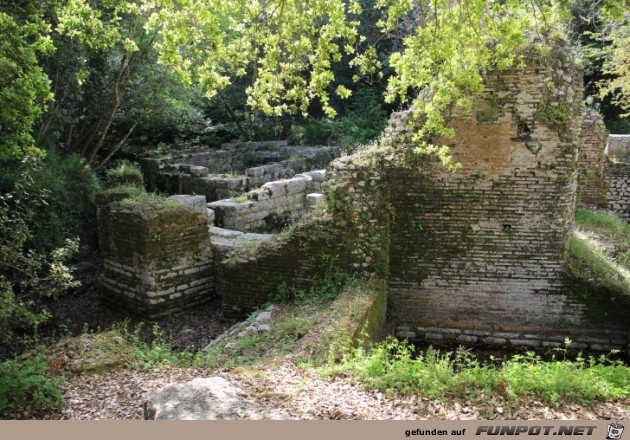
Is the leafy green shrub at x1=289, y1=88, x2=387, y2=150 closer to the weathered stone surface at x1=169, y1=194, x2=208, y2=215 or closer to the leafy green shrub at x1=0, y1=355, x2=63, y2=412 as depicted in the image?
the weathered stone surface at x1=169, y1=194, x2=208, y2=215

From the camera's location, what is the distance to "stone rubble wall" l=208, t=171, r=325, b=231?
1084 centimetres

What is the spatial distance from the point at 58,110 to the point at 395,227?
871cm

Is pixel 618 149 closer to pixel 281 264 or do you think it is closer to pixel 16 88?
pixel 281 264

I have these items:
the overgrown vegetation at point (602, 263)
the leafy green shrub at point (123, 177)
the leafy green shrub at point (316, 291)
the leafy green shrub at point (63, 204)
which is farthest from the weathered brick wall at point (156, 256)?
the overgrown vegetation at point (602, 263)

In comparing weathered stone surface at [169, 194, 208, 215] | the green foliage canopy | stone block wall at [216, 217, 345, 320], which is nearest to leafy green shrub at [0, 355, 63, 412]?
the green foliage canopy

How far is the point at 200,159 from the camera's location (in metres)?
17.9

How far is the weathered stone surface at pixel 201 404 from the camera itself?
3936mm

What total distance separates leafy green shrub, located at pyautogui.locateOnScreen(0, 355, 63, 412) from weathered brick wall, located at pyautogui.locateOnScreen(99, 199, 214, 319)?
356cm

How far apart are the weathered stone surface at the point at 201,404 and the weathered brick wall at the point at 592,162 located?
1183 centimetres

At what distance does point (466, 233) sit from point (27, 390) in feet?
18.9

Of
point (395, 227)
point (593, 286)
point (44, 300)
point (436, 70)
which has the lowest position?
point (44, 300)

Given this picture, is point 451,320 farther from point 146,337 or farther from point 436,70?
point 146,337

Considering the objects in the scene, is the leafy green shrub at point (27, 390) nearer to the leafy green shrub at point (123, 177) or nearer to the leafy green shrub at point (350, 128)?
the leafy green shrub at point (123, 177)

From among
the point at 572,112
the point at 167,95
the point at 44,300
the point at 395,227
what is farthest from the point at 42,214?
the point at 572,112
